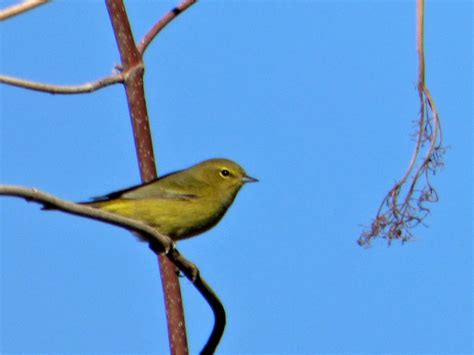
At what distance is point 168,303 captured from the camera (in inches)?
141

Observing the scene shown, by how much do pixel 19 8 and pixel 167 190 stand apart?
2865mm

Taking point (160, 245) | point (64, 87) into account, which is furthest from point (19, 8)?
point (160, 245)

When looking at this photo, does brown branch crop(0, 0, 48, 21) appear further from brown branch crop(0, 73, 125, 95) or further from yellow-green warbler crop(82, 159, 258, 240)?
yellow-green warbler crop(82, 159, 258, 240)

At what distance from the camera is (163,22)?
4172mm

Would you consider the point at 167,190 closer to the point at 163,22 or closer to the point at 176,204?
the point at 176,204

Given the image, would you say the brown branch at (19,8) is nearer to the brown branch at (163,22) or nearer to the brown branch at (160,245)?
the brown branch at (160,245)

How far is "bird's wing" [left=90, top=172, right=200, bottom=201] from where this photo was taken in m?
5.25

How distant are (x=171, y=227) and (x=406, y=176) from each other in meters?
2.12

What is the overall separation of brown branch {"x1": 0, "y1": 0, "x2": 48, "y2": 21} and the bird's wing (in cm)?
218

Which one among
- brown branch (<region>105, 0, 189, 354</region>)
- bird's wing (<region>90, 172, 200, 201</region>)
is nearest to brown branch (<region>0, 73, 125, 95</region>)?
brown branch (<region>105, 0, 189, 354</region>)

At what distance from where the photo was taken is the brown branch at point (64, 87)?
10.3ft

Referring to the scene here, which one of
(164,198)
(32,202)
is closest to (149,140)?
(32,202)

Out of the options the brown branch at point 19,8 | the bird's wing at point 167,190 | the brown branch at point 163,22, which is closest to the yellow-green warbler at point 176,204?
the bird's wing at point 167,190

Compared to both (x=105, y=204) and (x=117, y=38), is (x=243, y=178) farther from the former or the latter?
(x=117, y=38)
